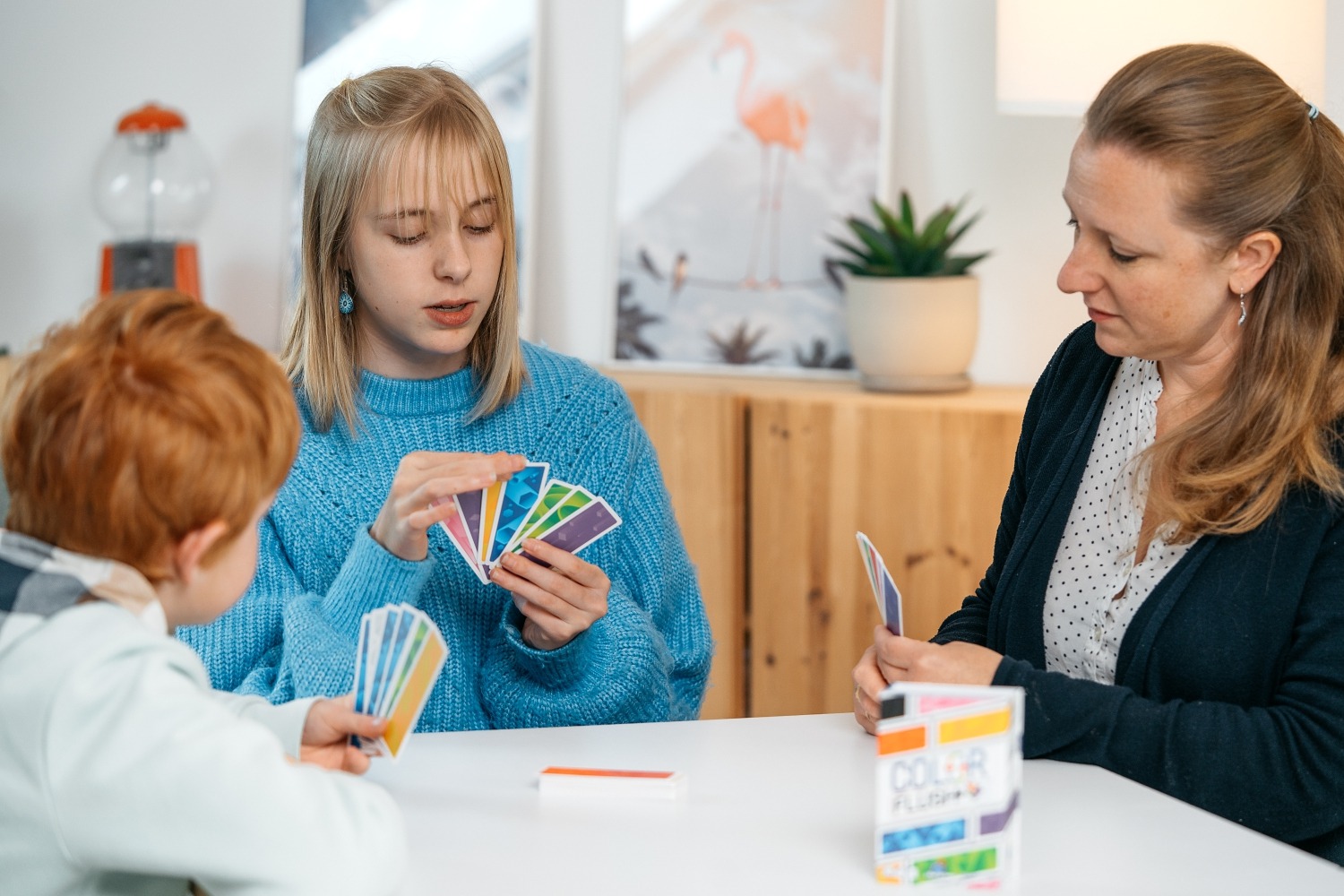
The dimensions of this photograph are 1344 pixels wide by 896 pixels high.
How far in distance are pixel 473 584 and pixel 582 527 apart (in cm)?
31

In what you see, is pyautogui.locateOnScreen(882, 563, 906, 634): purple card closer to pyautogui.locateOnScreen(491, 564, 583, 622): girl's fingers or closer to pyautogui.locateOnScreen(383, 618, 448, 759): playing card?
pyautogui.locateOnScreen(491, 564, 583, 622): girl's fingers

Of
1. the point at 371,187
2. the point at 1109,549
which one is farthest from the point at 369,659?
the point at 1109,549

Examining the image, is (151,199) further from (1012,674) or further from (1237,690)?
(1237,690)

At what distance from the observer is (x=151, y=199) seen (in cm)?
358

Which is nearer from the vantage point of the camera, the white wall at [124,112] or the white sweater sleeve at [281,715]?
the white sweater sleeve at [281,715]

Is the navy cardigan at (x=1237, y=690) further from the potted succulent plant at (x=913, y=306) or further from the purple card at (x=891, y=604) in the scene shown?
the potted succulent plant at (x=913, y=306)

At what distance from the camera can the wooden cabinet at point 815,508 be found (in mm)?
2941

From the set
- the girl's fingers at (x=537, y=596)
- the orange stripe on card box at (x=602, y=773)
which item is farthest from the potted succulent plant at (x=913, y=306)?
the orange stripe on card box at (x=602, y=773)

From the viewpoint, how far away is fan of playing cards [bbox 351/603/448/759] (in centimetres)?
130

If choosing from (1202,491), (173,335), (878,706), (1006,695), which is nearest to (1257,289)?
(1202,491)

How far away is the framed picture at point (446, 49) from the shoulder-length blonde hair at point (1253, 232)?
2.18 meters

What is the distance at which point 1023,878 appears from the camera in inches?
48.0

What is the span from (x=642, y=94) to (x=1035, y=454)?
76.0 inches

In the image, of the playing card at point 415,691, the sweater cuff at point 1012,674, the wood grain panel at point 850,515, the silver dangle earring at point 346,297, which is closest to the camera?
the playing card at point 415,691
